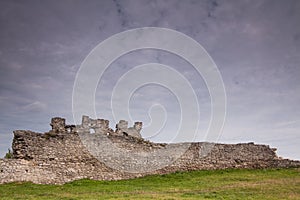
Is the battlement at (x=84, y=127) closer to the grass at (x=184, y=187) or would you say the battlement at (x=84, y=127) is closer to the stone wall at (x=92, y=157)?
the stone wall at (x=92, y=157)

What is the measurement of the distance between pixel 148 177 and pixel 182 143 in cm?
396

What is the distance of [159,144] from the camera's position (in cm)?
2481

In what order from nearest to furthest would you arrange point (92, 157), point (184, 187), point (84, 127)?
point (184, 187), point (92, 157), point (84, 127)

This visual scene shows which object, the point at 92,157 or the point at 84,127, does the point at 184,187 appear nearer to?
the point at 92,157

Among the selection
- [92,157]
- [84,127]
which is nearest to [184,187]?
[92,157]

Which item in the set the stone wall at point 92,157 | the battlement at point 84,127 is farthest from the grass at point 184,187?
the battlement at point 84,127

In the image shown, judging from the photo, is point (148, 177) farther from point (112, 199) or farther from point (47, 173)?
point (112, 199)

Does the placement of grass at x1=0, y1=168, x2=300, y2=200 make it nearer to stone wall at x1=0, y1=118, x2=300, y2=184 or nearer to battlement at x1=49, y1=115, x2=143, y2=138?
stone wall at x1=0, y1=118, x2=300, y2=184

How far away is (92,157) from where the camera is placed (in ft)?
72.5

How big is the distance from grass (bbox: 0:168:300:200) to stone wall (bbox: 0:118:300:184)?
0.88m

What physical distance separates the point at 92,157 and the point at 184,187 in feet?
23.2

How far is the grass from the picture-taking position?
46.2 feet

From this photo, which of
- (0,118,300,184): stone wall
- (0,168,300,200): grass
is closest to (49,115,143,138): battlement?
(0,118,300,184): stone wall

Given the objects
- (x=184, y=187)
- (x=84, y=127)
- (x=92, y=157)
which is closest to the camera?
(x=184, y=187)
